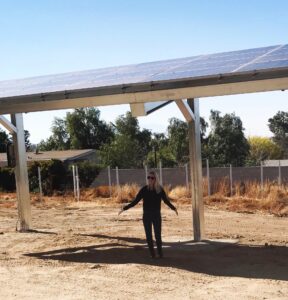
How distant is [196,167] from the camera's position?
1090 centimetres

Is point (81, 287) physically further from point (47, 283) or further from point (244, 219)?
point (244, 219)

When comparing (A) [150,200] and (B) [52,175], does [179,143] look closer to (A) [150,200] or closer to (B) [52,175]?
(B) [52,175]

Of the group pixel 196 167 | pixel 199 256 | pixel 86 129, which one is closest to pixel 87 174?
pixel 196 167

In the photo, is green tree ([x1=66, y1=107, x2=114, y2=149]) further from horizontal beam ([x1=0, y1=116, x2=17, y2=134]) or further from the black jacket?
the black jacket

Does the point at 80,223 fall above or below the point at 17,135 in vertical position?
below

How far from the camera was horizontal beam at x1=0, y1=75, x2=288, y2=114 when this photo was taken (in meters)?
8.51

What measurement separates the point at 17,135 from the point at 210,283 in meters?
7.47

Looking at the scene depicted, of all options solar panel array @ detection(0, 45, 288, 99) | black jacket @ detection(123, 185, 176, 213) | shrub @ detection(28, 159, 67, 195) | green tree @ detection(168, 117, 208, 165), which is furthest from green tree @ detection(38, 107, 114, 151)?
black jacket @ detection(123, 185, 176, 213)

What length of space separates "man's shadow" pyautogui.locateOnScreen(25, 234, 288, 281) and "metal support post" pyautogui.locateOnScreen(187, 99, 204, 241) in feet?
1.38

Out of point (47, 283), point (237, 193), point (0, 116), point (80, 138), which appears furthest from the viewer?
point (80, 138)


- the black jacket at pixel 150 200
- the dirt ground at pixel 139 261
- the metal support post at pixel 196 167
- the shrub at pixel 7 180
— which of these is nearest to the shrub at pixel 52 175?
the shrub at pixel 7 180

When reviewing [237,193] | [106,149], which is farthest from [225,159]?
[237,193]

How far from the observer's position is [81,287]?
747cm

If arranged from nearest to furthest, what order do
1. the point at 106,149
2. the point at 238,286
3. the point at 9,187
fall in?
1. the point at 238,286
2. the point at 9,187
3. the point at 106,149
